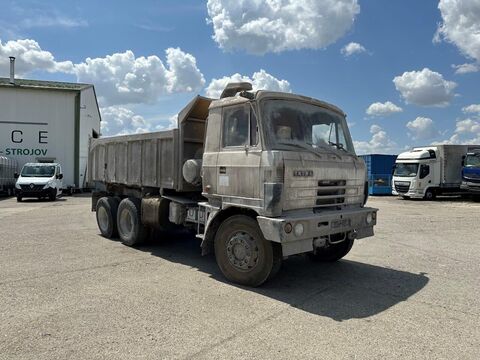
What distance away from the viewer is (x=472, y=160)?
2484cm

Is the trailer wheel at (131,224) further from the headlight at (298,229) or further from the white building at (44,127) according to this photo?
the white building at (44,127)

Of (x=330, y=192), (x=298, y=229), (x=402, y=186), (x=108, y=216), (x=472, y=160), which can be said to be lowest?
(x=108, y=216)

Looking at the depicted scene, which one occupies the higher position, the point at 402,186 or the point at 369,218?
the point at 402,186

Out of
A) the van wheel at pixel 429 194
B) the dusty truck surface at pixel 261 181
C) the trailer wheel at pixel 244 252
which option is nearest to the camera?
the dusty truck surface at pixel 261 181

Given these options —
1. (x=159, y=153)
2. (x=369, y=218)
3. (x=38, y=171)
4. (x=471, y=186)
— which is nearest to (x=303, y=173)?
(x=369, y=218)

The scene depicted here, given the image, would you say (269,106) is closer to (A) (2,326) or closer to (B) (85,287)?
(B) (85,287)

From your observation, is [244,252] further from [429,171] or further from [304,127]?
[429,171]

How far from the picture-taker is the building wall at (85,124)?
Result: 30.6m

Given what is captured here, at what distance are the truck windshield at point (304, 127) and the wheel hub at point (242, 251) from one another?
142 centimetres

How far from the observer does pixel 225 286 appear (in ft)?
19.6

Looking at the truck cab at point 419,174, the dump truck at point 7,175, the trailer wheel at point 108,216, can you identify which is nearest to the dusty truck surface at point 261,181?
the trailer wheel at point 108,216

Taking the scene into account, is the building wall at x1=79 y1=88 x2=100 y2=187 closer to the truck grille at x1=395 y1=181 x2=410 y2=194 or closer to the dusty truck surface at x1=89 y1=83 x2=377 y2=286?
the truck grille at x1=395 y1=181 x2=410 y2=194

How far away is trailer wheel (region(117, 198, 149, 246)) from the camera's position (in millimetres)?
8648

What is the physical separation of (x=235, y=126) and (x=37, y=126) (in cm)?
2852
